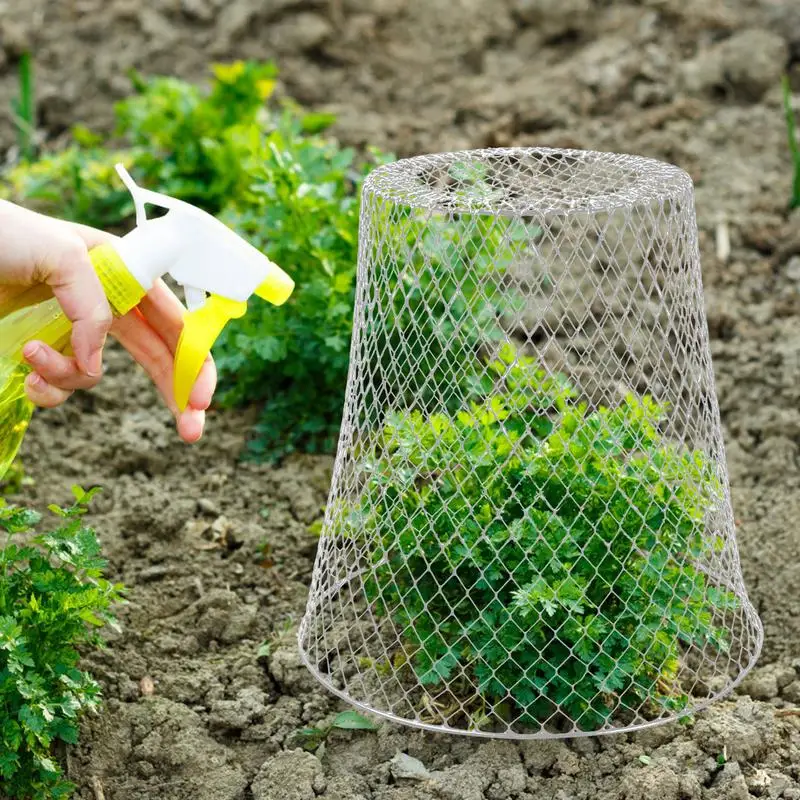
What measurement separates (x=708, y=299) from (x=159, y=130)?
2173mm

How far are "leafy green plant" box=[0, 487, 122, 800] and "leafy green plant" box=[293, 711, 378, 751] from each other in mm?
457

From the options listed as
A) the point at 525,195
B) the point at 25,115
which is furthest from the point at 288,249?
the point at 25,115

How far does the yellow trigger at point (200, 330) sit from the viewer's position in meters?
2.34

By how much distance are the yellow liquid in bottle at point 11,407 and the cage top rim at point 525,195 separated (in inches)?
32.3

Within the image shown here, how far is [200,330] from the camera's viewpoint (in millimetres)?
2342

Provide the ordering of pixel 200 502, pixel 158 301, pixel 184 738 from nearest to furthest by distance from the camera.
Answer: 1. pixel 158 301
2. pixel 184 738
3. pixel 200 502

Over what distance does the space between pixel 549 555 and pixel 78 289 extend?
1.09m

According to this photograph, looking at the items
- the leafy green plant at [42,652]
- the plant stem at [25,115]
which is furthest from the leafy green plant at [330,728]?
the plant stem at [25,115]

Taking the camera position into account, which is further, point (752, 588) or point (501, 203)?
point (752, 588)

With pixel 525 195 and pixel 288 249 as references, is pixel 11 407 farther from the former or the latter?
pixel 288 249

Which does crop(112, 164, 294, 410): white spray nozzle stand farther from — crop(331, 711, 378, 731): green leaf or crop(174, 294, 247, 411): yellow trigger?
crop(331, 711, 378, 731): green leaf

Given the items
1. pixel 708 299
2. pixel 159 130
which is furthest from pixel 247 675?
pixel 159 130

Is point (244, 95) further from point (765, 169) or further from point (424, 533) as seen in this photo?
point (424, 533)

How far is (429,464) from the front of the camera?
2.77 meters
